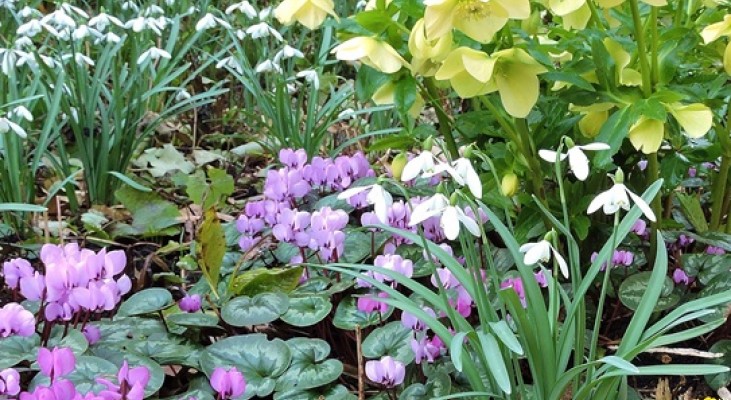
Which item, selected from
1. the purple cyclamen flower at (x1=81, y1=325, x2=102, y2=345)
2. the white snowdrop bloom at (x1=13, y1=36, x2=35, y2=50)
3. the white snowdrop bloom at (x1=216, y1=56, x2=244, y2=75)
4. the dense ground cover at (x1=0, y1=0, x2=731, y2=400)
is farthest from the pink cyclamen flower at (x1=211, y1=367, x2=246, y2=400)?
the white snowdrop bloom at (x1=216, y1=56, x2=244, y2=75)

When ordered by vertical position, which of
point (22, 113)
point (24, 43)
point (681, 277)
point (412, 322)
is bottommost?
point (681, 277)

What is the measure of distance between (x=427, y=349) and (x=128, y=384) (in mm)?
456

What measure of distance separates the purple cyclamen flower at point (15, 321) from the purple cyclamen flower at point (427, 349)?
0.58 meters

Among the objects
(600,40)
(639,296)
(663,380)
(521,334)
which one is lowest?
(663,380)

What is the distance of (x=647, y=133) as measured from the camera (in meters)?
1.29

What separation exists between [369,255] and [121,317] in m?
0.51

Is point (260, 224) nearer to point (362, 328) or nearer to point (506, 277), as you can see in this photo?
point (362, 328)

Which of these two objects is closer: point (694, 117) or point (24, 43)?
point (694, 117)

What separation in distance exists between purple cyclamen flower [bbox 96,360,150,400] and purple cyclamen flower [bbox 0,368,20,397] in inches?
4.3

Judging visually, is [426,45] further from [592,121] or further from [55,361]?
[55,361]

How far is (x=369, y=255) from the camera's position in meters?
1.69

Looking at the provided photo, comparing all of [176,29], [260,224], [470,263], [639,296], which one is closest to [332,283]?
[260,224]

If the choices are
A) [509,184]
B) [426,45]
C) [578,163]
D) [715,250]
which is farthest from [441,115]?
[715,250]

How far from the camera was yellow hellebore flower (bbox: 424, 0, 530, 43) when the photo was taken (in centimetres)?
108
